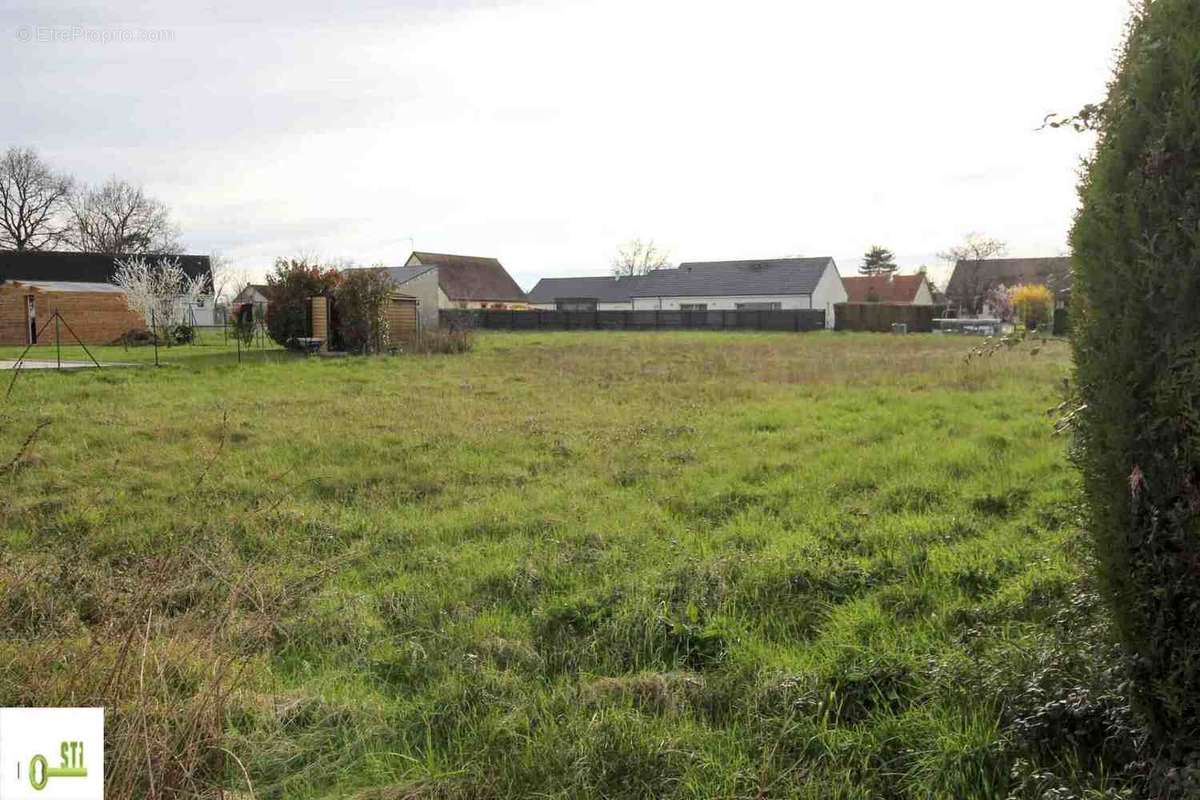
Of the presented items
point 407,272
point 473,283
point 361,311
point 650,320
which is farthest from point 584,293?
point 361,311

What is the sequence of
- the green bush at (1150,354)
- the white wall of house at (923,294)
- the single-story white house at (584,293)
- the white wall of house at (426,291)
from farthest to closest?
the single-story white house at (584,293), the white wall of house at (923,294), the white wall of house at (426,291), the green bush at (1150,354)

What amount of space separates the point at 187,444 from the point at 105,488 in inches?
68.4

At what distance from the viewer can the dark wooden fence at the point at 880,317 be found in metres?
41.0

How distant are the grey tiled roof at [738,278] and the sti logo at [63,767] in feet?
166

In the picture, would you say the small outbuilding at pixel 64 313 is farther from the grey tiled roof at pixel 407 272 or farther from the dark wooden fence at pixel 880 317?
the dark wooden fence at pixel 880 317

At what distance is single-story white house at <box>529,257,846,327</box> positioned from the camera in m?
50.3

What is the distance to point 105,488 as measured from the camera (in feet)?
20.1

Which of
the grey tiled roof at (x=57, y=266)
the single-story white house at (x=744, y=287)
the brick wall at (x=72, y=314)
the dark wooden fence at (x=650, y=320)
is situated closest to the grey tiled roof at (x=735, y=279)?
the single-story white house at (x=744, y=287)

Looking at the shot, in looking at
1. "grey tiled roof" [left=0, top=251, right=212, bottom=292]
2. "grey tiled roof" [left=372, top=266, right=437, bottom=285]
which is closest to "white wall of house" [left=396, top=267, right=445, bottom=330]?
"grey tiled roof" [left=372, top=266, right=437, bottom=285]

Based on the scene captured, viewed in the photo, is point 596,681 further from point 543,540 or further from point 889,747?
point 543,540

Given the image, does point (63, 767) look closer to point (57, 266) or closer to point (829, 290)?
point (57, 266)

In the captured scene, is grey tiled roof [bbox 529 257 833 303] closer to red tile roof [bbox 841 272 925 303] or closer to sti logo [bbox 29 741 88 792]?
red tile roof [bbox 841 272 925 303]

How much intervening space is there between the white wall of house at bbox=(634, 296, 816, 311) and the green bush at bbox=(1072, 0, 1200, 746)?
156ft

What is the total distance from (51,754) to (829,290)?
53408 millimetres
